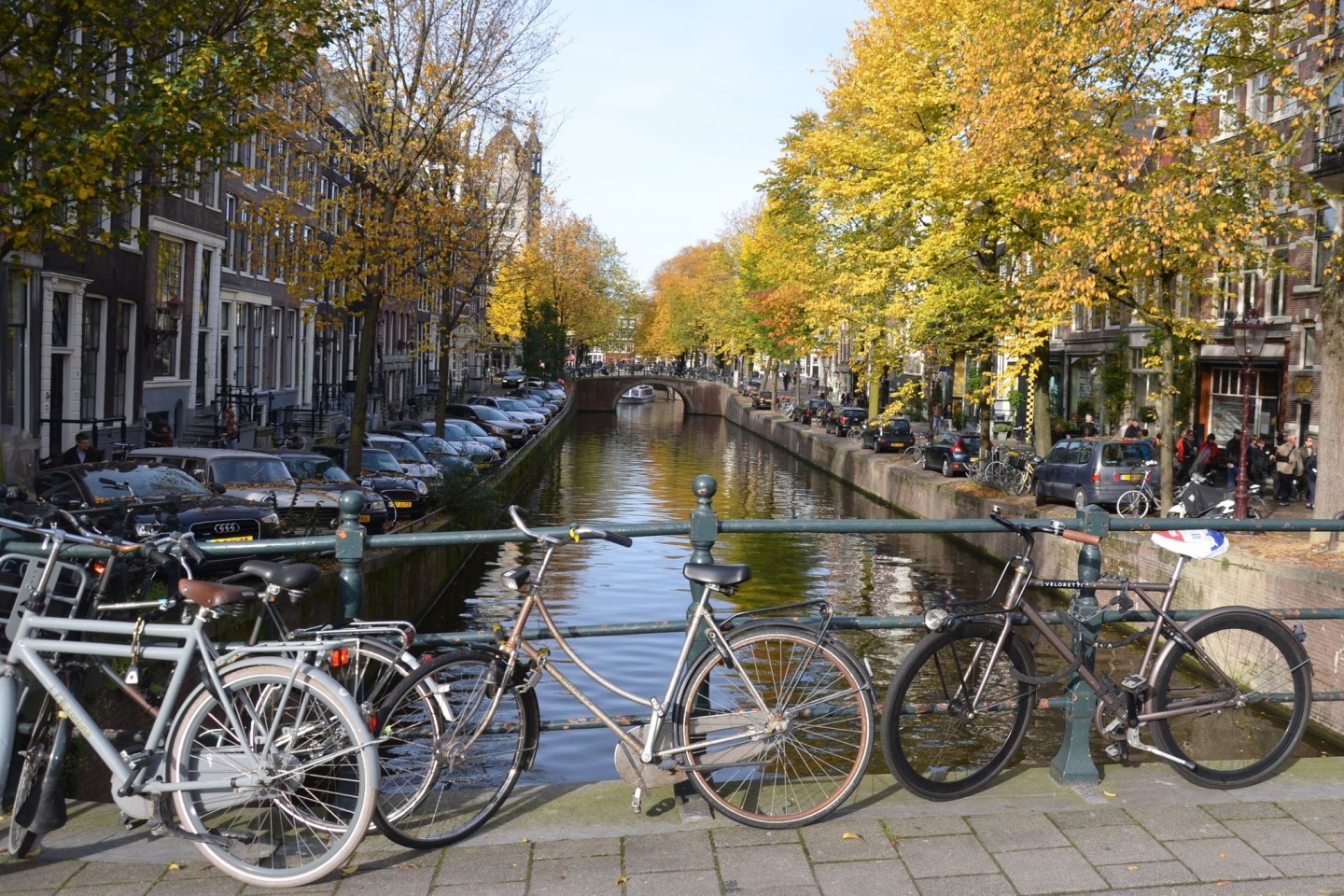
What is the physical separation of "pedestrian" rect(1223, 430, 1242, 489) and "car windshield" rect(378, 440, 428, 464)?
18106 mm

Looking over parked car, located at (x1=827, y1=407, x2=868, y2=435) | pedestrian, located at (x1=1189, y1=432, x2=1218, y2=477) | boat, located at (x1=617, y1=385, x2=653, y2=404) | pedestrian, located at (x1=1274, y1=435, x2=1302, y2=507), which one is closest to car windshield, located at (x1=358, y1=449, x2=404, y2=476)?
pedestrian, located at (x1=1189, y1=432, x2=1218, y2=477)

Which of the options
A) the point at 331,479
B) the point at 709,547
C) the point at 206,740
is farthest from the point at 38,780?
the point at 331,479

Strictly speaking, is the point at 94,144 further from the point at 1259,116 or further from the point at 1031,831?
the point at 1259,116

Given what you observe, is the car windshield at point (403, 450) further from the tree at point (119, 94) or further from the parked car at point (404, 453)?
the tree at point (119, 94)

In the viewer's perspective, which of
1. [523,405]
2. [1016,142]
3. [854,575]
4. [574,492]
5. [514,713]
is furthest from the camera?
[523,405]

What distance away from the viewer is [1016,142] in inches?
827

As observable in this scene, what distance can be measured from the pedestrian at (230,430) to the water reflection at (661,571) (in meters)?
7.27

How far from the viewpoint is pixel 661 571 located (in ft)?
79.5

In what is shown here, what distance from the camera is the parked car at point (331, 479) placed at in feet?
64.9

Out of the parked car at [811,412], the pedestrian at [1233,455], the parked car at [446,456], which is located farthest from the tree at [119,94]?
the parked car at [811,412]

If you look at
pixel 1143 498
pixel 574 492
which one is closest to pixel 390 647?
pixel 1143 498

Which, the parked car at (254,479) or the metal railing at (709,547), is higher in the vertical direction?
the metal railing at (709,547)

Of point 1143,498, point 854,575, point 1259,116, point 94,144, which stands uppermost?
point 1259,116

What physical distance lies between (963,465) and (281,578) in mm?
30106
